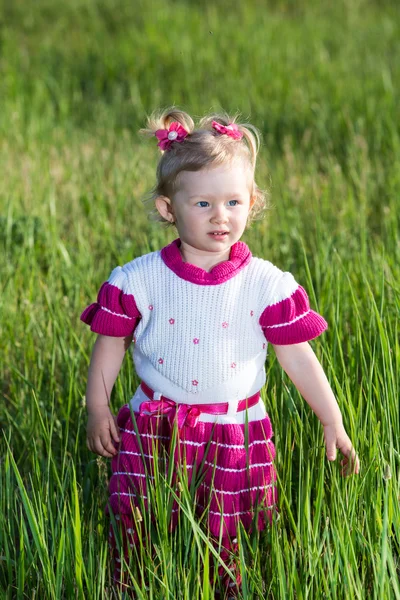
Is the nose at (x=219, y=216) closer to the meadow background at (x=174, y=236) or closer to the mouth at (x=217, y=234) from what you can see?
the mouth at (x=217, y=234)

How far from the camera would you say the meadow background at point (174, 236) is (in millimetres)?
1926

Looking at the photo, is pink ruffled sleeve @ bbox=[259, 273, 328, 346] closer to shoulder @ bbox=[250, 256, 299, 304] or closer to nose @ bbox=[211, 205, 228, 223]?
shoulder @ bbox=[250, 256, 299, 304]

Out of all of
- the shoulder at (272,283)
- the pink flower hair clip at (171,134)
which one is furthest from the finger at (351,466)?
the pink flower hair clip at (171,134)

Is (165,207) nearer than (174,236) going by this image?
Yes

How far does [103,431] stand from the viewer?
212cm

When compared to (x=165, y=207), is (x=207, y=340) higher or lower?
lower

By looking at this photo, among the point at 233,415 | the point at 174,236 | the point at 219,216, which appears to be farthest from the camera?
the point at 174,236

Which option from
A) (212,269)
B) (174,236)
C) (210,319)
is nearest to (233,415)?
(210,319)

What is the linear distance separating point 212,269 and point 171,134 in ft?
1.06

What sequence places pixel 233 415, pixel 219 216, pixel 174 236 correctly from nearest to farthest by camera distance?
pixel 219 216, pixel 233 415, pixel 174 236

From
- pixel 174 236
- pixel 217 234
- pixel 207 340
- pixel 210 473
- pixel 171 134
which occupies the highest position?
pixel 171 134

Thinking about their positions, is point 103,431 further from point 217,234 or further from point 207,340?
point 217,234

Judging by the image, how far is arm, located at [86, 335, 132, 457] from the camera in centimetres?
212

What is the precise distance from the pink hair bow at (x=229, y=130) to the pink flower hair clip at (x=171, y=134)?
0.07m
